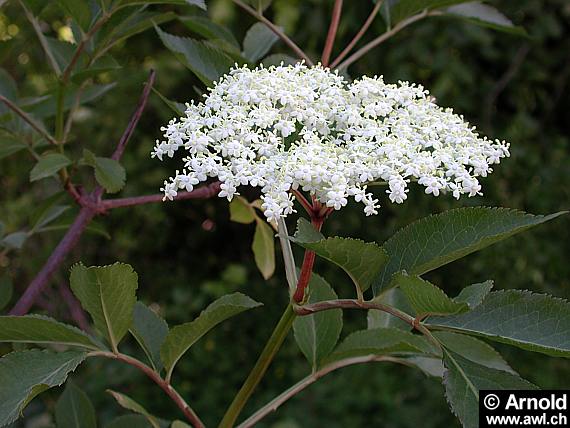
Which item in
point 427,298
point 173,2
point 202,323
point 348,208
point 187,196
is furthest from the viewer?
point 348,208

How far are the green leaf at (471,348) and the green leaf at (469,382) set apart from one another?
4cm

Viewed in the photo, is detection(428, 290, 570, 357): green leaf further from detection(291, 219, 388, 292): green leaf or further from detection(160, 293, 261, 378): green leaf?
detection(160, 293, 261, 378): green leaf

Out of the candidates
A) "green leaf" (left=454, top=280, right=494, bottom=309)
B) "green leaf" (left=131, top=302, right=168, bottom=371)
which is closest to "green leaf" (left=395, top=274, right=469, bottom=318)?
"green leaf" (left=454, top=280, right=494, bottom=309)

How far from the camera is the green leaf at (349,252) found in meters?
0.67

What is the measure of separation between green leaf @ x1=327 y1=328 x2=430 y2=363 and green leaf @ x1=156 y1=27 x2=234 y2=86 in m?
0.37

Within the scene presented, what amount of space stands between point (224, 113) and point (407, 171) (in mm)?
206

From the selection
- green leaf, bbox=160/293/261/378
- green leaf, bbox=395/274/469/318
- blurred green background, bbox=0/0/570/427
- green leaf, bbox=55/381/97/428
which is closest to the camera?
green leaf, bbox=395/274/469/318

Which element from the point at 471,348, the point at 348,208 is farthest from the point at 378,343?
the point at 348,208

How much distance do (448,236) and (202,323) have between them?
273 millimetres

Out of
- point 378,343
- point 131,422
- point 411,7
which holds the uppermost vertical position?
point 411,7

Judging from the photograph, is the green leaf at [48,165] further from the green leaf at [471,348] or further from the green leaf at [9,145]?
the green leaf at [471,348]

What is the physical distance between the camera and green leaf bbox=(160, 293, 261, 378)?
77 centimetres

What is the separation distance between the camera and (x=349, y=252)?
70cm

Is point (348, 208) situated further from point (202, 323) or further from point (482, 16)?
point (202, 323)
